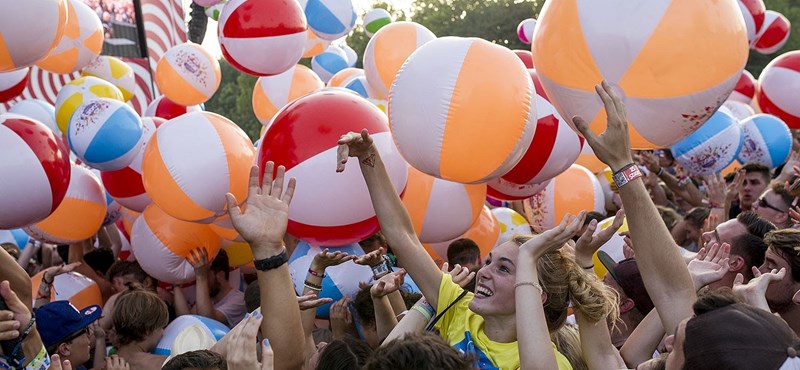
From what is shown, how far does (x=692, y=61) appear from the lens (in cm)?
307

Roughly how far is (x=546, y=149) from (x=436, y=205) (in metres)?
0.71

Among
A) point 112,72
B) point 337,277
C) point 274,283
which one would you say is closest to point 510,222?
point 337,277

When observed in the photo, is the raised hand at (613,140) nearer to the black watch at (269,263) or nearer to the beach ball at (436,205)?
the black watch at (269,263)

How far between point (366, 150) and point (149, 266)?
239 cm

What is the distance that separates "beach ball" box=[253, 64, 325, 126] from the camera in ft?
24.9

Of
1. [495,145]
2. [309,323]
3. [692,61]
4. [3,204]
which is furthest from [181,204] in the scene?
[692,61]

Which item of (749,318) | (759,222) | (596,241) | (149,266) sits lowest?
(149,266)

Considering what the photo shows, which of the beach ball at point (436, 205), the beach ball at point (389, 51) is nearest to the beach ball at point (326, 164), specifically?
the beach ball at point (436, 205)

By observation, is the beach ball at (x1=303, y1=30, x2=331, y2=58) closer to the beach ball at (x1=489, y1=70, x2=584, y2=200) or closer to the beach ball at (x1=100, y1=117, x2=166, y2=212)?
the beach ball at (x1=100, y1=117, x2=166, y2=212)

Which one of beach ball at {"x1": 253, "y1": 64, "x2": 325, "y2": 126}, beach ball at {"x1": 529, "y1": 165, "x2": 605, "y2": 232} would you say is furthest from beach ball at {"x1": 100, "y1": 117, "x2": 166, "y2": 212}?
beach ball at {"x1": 529, "y1": 165, "x2": 605, "y2": 232}

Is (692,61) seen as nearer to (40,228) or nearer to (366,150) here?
(366,150)

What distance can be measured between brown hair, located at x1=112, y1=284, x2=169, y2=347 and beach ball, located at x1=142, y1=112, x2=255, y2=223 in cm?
50

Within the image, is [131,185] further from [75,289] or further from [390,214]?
[390,214]

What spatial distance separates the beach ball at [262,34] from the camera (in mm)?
5359
